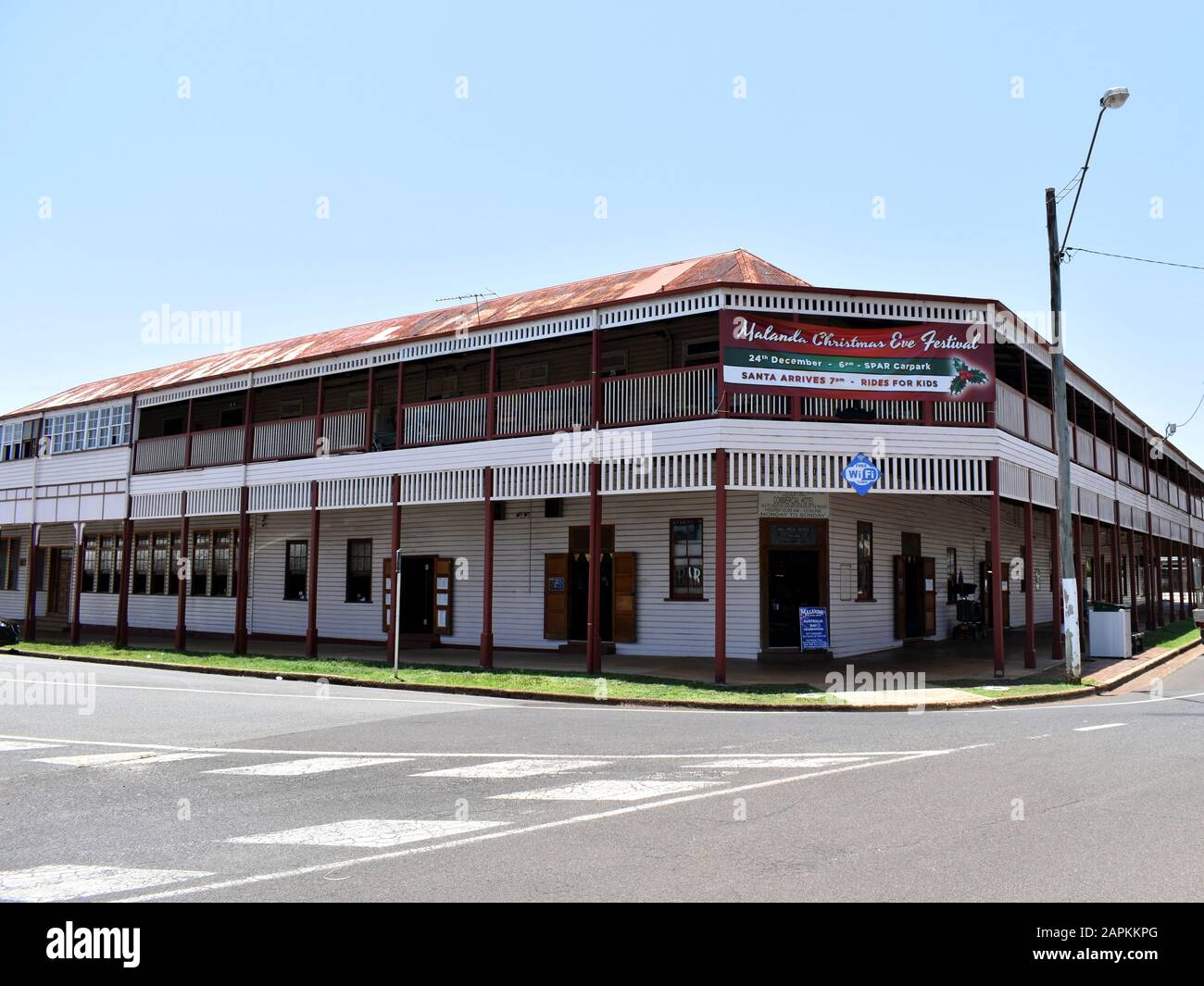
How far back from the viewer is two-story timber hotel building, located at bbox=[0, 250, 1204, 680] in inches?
649

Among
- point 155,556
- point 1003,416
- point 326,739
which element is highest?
point 1003,416

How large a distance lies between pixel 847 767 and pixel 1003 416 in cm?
1125

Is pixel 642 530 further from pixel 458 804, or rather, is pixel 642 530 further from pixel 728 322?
pixel 458 804

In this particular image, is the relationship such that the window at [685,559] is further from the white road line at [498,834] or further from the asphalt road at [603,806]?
the white road line at [498,834]

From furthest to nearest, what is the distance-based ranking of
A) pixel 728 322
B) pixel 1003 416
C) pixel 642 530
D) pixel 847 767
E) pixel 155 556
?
pixel 155 556, pixel 642 530, pixel 1003 416, pixel 728 322, pixel 847 767

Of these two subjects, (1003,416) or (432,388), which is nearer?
(1003,416)

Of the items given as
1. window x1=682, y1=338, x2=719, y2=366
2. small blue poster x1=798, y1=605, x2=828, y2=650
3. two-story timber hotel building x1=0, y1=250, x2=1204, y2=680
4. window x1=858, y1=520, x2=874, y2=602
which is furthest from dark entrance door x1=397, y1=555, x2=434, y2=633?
window x1=858, y1=520, x2=874, y2=602

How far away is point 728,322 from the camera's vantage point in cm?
1630

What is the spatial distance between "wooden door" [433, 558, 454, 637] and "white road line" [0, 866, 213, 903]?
17263 millimetres

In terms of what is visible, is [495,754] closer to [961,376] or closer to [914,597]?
[961,376]
